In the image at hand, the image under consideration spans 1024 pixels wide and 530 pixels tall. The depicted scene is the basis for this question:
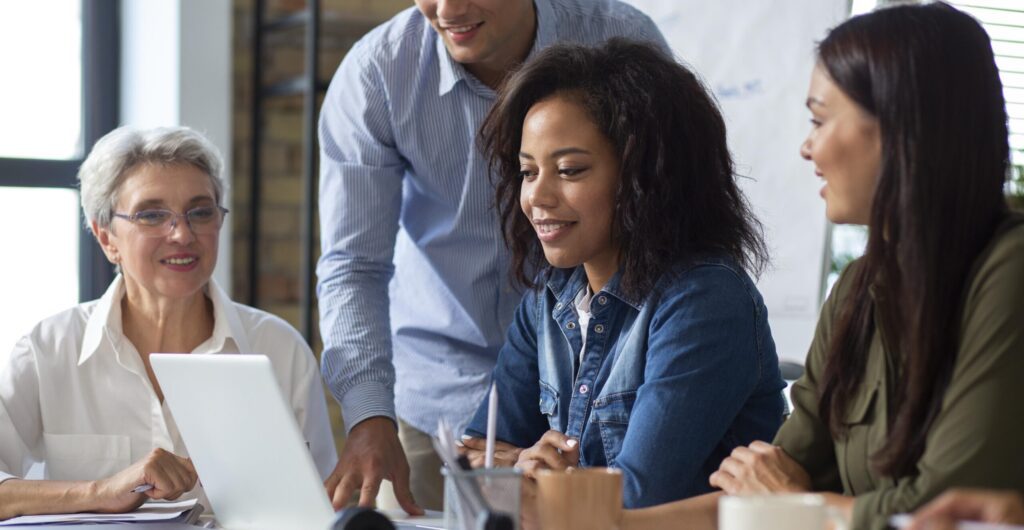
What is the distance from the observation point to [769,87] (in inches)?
128

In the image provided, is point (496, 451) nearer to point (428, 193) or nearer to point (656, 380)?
point (656, 380)

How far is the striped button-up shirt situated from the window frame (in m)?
1.51

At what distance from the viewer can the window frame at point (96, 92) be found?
12.0 feet

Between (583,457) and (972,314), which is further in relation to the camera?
(583,457)

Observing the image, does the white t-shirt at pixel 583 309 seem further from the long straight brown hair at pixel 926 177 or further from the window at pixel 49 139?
the window at pixel 49 139

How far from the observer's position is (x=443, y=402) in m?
2.39

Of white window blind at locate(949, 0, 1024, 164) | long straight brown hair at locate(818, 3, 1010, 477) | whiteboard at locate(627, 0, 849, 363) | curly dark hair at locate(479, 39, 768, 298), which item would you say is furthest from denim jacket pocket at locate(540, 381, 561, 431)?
white window blind at locate(949, 0, 1024, 164)

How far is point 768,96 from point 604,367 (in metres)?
1.61

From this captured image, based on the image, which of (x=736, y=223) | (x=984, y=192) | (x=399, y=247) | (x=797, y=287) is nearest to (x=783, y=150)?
(x=797, y=287)

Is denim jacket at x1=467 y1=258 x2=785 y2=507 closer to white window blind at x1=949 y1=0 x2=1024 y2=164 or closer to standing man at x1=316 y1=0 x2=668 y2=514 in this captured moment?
standing man at x1=316 y1=0 x2=668 y2=514

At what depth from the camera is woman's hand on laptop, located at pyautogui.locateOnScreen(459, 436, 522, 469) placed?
1802 mm

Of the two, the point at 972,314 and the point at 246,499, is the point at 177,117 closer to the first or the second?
the point at 246,499

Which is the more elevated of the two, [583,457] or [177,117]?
[177,117]

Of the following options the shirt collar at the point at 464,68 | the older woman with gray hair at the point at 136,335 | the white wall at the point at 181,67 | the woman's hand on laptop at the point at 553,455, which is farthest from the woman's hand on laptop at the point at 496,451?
the white wall at the point at 181,67
